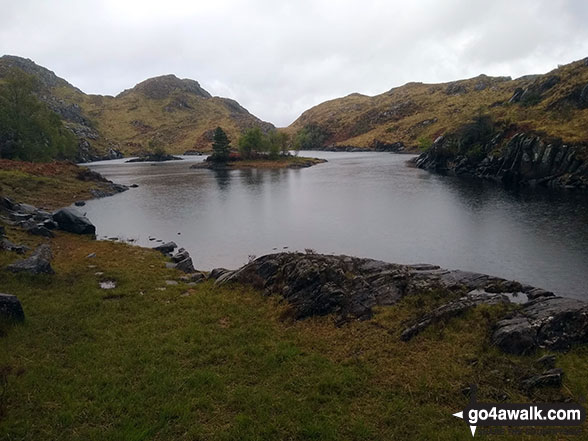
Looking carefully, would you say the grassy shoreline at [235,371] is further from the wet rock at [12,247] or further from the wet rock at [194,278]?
the wet rock at [12,247]

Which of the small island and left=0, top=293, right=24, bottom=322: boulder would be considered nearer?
left=0, top=293, right=24, bottom=322: boulder

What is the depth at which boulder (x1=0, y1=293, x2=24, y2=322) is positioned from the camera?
1939 centimetres

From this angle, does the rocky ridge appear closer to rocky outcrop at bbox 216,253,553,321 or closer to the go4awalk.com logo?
rocky outcrop at bbox 216,253,553,321

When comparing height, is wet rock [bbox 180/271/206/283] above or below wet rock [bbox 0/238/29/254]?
below

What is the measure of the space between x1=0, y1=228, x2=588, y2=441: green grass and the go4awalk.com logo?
47cm

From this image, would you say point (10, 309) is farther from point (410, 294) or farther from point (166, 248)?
point (166, 248)

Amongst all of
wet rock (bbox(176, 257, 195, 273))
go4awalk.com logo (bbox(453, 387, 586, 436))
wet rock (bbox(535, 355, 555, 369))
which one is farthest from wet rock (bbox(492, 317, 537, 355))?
wet rock (bbox(176, 257, 195, 273))

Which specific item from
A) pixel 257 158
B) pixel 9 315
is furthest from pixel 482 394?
pixel 257 158

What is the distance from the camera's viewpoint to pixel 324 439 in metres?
12.7

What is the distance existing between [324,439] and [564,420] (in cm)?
917

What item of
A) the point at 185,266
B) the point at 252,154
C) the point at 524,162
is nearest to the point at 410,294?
the point at 185,266

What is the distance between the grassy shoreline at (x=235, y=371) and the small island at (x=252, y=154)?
157 m

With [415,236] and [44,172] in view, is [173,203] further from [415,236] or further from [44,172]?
[415,236]

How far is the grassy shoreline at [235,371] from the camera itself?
13.2 metres
